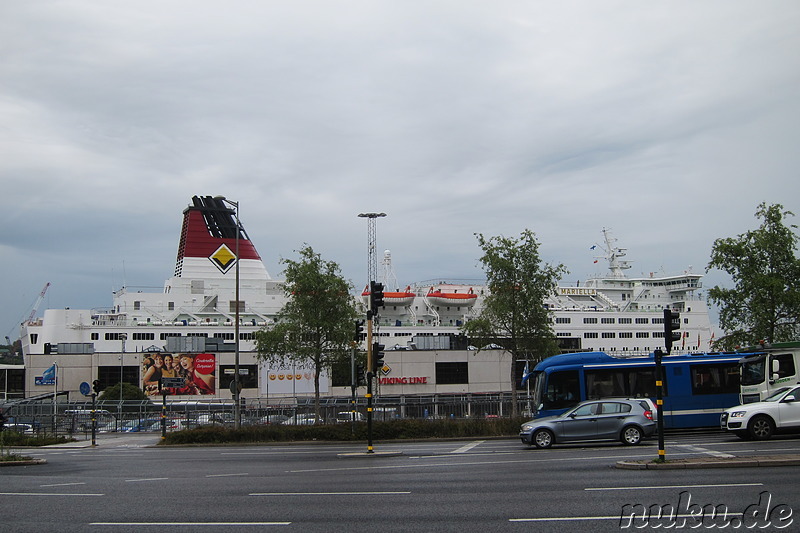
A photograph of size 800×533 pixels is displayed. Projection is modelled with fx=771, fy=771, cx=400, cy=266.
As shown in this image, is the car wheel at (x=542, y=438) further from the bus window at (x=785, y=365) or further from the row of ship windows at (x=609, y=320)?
the row of ship windows at (x=609, y=320)

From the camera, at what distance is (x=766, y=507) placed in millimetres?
11203

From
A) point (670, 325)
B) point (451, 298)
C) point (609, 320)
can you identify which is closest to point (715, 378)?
point (670, 325)

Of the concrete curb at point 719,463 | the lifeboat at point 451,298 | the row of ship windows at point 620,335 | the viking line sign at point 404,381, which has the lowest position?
the concrete curb at point 719,463

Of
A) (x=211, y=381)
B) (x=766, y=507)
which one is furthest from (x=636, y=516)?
(x=211, y=381)

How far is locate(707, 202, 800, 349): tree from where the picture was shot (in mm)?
35406

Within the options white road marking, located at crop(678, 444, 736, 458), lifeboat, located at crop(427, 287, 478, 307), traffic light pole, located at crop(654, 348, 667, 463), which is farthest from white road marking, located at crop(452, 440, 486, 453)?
lifeboat, located at crop(427, 287, 478, 307)

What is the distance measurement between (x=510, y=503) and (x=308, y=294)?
3162 cm

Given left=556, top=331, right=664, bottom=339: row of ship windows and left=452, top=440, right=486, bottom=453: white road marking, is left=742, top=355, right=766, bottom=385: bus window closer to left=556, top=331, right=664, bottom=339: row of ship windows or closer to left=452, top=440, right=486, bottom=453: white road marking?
left=452, top=440, right=486, bottom=453: white road marking

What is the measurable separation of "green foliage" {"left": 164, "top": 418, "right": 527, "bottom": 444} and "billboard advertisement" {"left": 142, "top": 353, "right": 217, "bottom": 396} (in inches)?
1547

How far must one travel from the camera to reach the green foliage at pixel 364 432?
31.1 metres

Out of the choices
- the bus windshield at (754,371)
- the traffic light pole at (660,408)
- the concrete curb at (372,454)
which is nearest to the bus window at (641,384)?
the bus windshield at (754,371)

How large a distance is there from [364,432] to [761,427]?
48.3 ft

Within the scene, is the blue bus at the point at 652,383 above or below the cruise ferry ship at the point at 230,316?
below

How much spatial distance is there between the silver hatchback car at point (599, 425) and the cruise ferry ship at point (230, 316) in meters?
48.1
